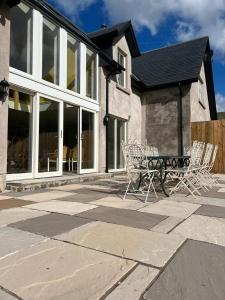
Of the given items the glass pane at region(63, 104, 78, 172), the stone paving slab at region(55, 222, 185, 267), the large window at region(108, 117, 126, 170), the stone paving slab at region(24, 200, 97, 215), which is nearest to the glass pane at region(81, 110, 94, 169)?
the glass pane at region(63, 104, 78, 172)

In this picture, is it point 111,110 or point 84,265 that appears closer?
point 84,265

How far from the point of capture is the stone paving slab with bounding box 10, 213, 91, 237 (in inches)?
115

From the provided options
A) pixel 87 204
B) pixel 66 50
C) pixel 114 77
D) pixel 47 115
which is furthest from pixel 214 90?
pixel 87 204

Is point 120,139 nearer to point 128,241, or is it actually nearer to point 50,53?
point 50,53

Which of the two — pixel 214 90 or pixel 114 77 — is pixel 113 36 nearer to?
pixel 114 77

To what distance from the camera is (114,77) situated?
10.5m

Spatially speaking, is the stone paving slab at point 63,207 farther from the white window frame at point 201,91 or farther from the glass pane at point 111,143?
the white window frame at point 201,91

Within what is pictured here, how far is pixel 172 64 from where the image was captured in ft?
45.3

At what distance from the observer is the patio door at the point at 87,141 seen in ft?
28.6

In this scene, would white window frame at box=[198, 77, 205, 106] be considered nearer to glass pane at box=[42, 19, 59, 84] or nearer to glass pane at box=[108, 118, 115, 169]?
glass pane at box=[108, 118, 115, 169]

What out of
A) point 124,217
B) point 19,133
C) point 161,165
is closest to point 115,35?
point 19,133

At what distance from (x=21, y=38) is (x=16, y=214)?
4.84 meters

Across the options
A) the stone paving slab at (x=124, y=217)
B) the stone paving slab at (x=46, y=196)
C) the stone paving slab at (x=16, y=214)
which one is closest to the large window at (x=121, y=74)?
the stone paving slab at (x=46, y=196)

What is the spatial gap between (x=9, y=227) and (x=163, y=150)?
396 inches
